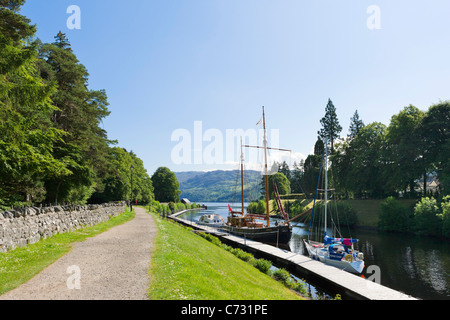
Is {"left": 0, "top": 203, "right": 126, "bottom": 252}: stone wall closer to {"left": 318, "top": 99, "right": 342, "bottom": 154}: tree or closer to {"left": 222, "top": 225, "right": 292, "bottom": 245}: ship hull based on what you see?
{"left": 222, "top": 225, "right": 292, "bottom": 245}: ship hull

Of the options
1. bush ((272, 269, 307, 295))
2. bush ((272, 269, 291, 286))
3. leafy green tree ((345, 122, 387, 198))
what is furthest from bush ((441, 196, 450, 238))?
bush ((272, 269, 291, 286))

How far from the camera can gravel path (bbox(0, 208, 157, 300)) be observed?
27.3 feet

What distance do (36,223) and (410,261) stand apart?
32.2 metres

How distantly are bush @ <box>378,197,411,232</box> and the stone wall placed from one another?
155 feet

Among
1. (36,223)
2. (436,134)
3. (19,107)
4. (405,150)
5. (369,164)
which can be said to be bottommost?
(36,223)

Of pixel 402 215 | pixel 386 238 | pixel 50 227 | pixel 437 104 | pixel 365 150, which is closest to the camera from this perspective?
pixel 50 227

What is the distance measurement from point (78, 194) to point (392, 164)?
5909cm

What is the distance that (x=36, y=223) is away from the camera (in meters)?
16.5

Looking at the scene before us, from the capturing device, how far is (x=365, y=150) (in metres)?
65.7

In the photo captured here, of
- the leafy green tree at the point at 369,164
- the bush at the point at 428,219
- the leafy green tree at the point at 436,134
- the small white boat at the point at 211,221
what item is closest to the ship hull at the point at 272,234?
the small white boat at the point at 211,221

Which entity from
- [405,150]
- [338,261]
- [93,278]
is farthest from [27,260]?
[405,150]

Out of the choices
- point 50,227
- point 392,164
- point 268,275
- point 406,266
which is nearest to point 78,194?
point 50,227

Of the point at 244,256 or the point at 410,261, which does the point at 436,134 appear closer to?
the point at 410,261
